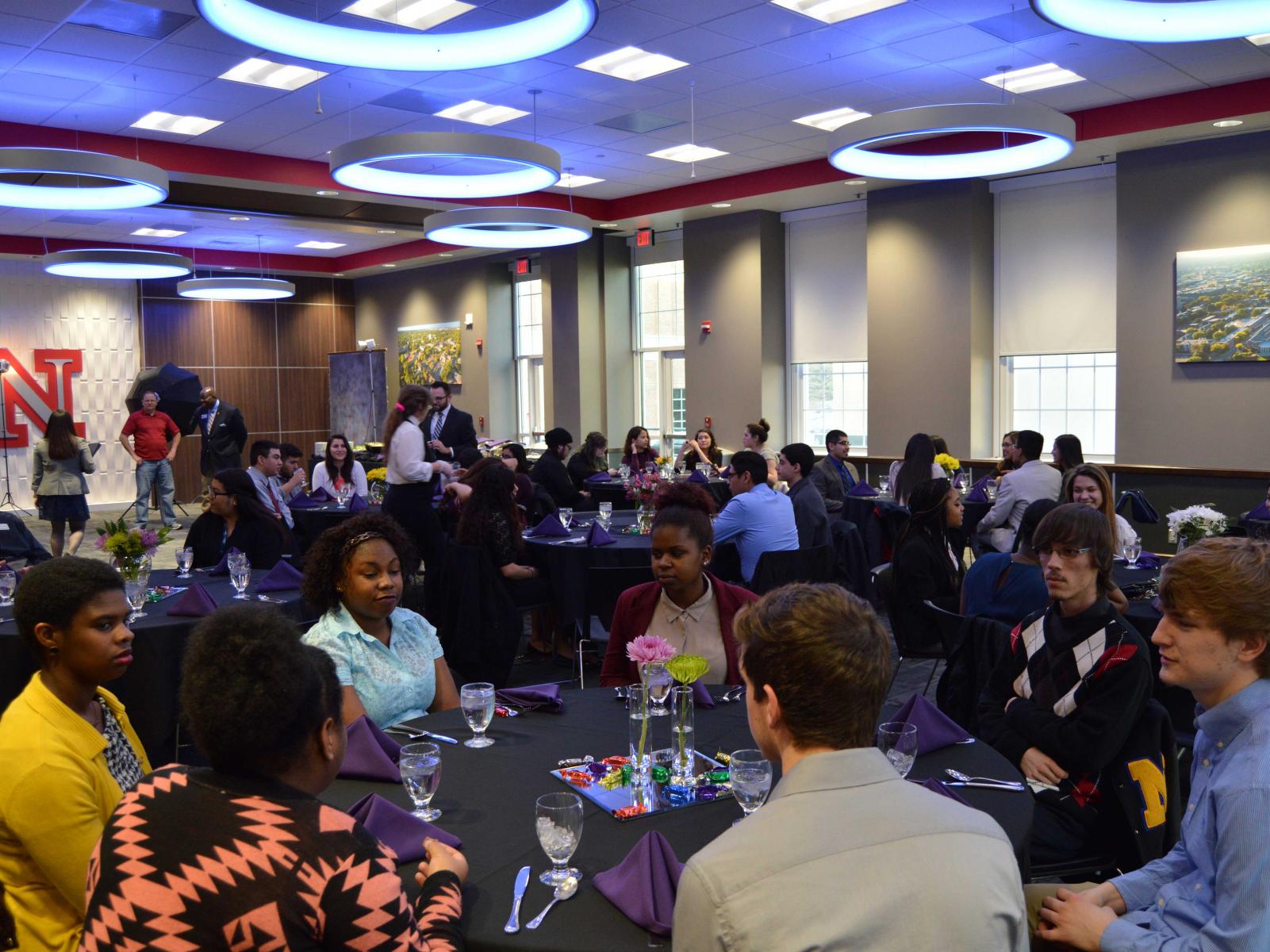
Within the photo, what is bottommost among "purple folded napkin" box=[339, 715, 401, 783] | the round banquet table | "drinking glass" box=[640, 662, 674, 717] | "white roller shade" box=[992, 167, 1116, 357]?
the round banquet table

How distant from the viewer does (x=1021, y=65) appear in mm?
7586

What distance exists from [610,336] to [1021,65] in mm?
7002

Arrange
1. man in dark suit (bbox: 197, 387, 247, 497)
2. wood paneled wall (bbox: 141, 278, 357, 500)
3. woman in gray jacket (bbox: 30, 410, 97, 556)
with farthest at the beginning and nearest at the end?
wood paneled wall (bbox: 141, 278, 357, 500)
man in dark suit (bbox: 197, 387, 247, 497)
woman in gray jacket (bbox: 30, 410, 97, 556)

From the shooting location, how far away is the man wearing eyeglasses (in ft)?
7.76

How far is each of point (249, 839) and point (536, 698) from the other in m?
1.44

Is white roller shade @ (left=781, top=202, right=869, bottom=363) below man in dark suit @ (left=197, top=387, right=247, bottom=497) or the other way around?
the other way around

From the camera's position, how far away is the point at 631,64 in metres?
7.44

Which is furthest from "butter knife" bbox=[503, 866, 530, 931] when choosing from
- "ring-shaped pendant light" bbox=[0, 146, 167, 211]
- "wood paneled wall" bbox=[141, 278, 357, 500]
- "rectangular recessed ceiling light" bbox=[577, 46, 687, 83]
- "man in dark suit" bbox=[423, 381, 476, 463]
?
"wood paneled wall" bbox=[141, 278, 357, 500]

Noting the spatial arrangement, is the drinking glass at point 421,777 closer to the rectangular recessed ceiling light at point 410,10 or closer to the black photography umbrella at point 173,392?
the rectangular recessed ceiling light at point 410,10

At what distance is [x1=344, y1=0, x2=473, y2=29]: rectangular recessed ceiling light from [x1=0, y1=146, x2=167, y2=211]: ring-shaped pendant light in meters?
2.04

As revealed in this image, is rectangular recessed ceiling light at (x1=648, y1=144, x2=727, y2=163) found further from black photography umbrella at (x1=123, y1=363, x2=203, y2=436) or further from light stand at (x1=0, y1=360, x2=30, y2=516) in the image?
light stand at (x1=0, y1=360, x2=30, y2=516)

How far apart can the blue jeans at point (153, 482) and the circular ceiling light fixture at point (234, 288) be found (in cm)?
236

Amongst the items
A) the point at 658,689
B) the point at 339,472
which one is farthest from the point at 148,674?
the point at 339,472

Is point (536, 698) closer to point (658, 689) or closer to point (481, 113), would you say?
point (658, 689)
